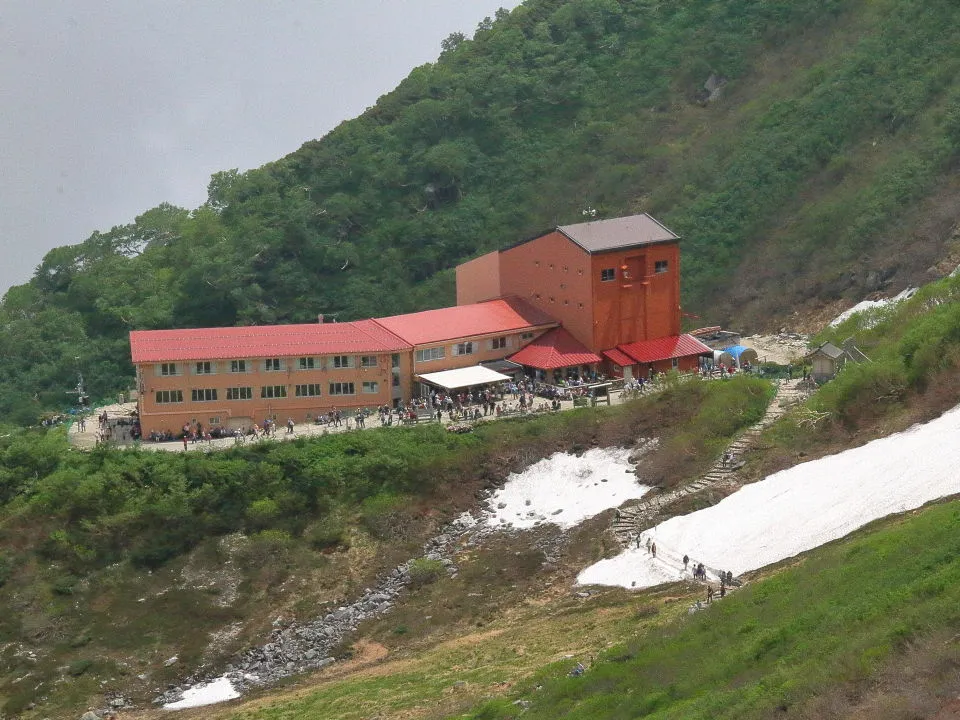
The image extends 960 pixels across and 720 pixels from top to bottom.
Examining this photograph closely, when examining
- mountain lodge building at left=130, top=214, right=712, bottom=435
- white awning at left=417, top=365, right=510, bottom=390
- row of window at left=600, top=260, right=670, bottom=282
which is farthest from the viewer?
row of window at left=600, top=260, right=670, bottom=282

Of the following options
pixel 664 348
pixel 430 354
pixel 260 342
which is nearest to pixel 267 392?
pixel 260 342

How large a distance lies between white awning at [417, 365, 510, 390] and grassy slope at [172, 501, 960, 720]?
16.7 m

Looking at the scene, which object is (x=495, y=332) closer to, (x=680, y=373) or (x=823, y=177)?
(x=680, y=373)

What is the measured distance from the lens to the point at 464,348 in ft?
237

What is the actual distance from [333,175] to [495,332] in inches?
1552

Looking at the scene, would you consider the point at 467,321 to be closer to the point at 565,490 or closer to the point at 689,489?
the point at 565,490

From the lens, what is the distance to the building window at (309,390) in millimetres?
68938

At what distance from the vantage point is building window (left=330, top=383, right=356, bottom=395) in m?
69.3

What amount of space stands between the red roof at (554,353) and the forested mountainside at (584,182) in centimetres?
1456

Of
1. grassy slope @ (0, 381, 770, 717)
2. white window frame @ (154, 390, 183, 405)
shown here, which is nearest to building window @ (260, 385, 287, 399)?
white window frame @ (154, 390, 183, 405)

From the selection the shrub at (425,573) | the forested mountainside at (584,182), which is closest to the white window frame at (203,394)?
the shrub at (425,573)

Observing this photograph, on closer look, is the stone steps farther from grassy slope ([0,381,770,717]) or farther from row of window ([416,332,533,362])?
row of window ([416,332,533,362])

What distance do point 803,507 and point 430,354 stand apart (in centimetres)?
2313

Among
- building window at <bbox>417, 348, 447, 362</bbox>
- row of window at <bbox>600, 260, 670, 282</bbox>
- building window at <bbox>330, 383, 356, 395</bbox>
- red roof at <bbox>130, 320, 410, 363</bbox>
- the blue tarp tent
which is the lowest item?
building window at <bbox>330, 383, 356, 395</bbox>
